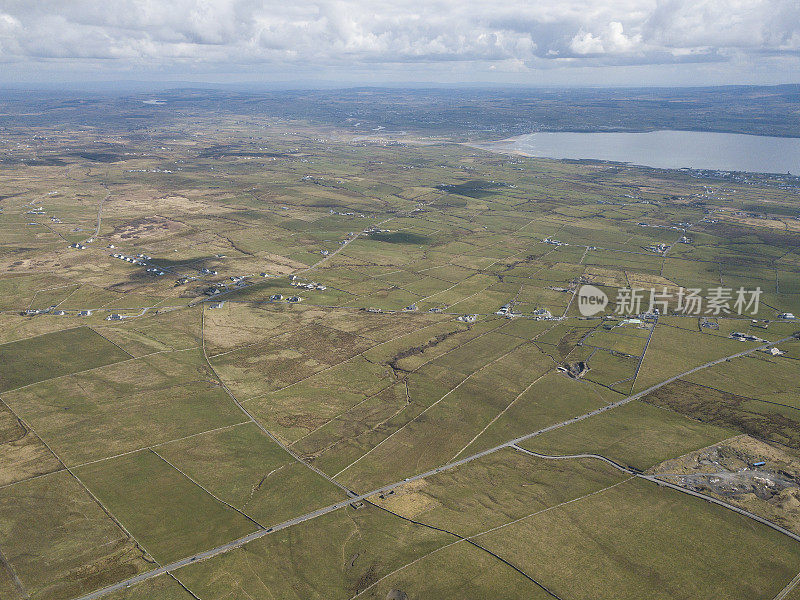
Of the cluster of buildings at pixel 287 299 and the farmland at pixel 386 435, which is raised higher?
the cluster of buildings at pixel 287 299

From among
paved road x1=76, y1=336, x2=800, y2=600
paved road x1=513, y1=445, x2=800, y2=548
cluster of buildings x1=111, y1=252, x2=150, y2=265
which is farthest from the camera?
cluster of buildings x1=111, y1=252, x2=150, y2=265

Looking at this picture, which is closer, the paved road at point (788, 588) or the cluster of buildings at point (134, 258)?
the paved road at point (788, 588)

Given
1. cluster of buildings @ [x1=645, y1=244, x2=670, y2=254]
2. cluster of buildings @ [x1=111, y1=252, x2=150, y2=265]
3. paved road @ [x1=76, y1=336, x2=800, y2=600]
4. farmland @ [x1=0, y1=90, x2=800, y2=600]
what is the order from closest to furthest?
1. paved road @ [x1=76, y1=336, x2=800, y2=600]
2. farmland @ [x1=0, y1=90, x2=800, y2=600]
3. cluster of buildings @ [x1=111, y1=252, x2=150, y2=265]
4. cluster of buildings @ [x1=645, y1=244, x2=670, y2=254]

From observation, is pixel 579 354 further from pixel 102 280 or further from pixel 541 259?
pixel 102 280

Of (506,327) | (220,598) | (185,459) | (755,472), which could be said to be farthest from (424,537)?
(506,327)

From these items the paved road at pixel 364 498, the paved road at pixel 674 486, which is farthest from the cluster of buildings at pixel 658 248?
the paved road at pixel 674 486

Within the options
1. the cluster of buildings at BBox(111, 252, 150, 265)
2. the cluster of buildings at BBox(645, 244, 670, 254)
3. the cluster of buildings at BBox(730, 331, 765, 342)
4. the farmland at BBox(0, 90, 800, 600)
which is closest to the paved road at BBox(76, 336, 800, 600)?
the farmland at BBox(0, 90, 800, 600)

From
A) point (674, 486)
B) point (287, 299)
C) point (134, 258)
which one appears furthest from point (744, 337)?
point (134, 258)

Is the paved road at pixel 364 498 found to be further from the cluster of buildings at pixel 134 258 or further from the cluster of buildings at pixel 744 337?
the cluster of buildings at pixel 134 258

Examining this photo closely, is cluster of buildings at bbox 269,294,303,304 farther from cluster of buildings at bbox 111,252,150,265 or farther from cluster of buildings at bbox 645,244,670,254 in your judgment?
cluster of buildings at bbox 645,244,670,254

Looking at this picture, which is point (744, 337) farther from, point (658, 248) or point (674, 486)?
point (658, 248)

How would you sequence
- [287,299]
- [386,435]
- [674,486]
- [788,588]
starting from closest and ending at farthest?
[788,588], [674,486], [386,435], [287,299]
